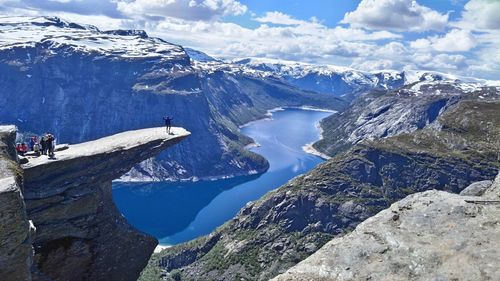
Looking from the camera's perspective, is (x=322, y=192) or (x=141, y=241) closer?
(x=141, y=241)

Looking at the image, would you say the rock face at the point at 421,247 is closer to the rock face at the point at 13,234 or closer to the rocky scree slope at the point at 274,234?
the rock face at the point at 13,234

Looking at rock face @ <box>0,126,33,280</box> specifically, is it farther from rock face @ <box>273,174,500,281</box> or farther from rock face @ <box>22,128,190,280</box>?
rock face @ <box>273,174,500,281</box>

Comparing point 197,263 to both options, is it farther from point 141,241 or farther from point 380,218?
point 380,218

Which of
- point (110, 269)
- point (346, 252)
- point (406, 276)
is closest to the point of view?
point (406, 276)

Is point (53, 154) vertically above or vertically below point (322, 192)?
above

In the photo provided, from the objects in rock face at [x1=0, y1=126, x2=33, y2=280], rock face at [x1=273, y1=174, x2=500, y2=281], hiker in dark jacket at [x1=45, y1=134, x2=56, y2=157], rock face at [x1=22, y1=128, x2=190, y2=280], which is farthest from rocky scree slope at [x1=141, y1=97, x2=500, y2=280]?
rock face at [x1=273, y1=174, x2=500, y2=281]

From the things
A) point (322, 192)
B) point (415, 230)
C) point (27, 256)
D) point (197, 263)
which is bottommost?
point (197, 263)

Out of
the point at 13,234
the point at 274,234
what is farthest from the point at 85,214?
the point at 274,234

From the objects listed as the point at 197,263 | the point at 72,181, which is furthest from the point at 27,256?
the point at 197,263
